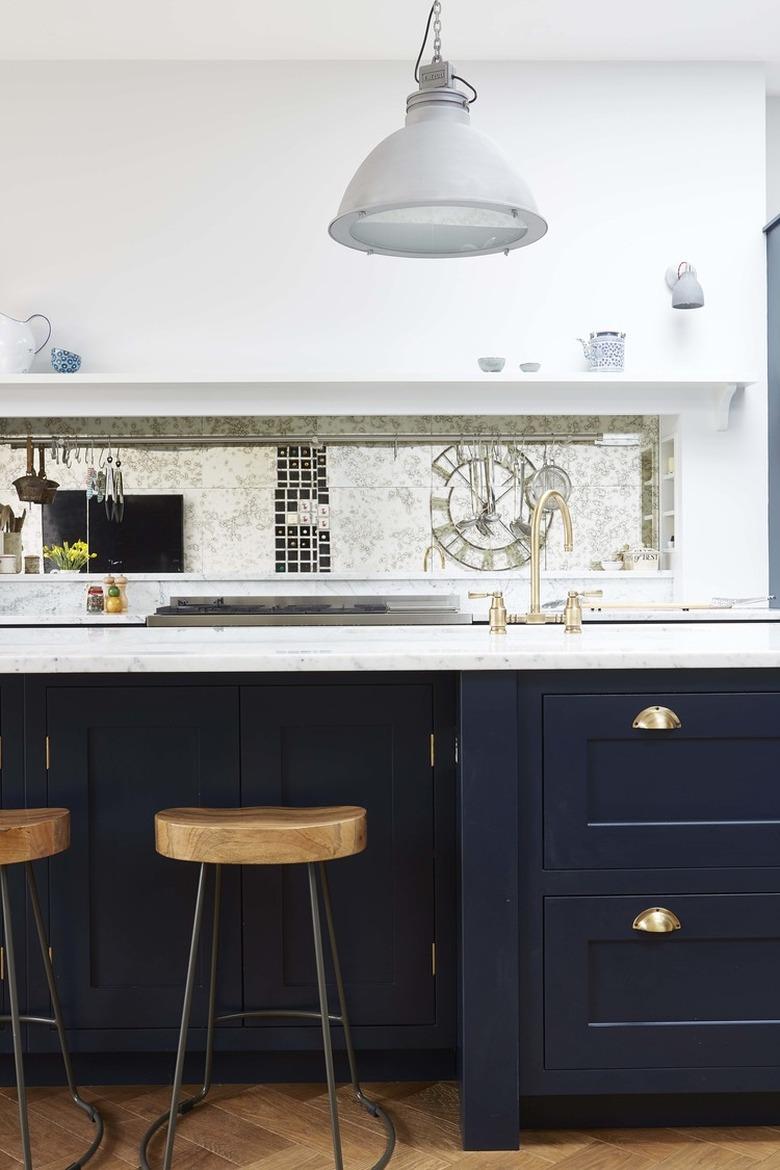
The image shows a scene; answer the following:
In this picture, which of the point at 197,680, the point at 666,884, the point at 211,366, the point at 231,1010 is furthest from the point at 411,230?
the point at 211,366

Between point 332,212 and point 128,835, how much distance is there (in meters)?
3.28

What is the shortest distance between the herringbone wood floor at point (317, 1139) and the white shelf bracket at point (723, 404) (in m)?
3.12

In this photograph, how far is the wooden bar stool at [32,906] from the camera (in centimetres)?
177

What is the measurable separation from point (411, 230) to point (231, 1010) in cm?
175

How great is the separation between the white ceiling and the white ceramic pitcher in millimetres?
1176

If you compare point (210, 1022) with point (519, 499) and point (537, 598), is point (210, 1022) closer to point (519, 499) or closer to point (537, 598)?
point (537, 598)

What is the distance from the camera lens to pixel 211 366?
4512 millimetres

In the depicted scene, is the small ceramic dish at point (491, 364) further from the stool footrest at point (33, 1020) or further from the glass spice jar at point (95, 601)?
the stool footrest at point (33, 1020)

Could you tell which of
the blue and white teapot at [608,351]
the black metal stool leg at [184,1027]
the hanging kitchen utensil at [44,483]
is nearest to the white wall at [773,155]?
the blue and white teapot at [608,351]

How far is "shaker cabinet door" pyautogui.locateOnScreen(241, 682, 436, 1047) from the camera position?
2092 mm

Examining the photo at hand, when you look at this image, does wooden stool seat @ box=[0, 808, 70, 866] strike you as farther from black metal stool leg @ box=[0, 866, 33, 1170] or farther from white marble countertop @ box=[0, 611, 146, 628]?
white marble countertop @ box=[0, 611, 146, 628]

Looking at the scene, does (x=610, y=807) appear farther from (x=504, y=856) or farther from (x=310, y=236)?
(x=310, y=236)

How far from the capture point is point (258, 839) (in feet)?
5.51

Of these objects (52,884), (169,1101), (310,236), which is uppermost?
(310,236)
